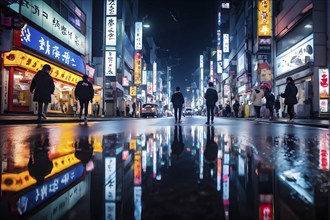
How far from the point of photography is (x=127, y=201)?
1.34 meters

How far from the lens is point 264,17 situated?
26938 millimetres

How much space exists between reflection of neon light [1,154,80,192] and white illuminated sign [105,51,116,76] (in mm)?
27969

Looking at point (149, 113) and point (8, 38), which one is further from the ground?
point (8, 38)

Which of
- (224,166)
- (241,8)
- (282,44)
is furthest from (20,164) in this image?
(241,8)

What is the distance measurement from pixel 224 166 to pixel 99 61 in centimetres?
3159

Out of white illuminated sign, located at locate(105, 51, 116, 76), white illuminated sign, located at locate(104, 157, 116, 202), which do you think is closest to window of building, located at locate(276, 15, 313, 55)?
white illuminated sign, located at locate(105, 51, 116, 76)

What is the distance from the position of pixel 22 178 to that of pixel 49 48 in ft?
57.2

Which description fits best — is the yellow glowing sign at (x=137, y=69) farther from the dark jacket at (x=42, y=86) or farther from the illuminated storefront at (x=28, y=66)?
the dark jacket at (x=42, y=86)

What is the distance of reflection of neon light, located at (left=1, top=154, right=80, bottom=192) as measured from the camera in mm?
1603

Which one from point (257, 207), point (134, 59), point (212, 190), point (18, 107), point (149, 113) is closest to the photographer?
point (257, 207)

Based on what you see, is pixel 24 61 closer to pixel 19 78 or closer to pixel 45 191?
pixel 19 78

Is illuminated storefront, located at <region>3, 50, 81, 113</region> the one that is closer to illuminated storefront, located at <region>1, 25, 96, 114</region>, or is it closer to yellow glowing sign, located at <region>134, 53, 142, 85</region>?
illuminated storefront, located at <region>1, 25, 96, 114</region>

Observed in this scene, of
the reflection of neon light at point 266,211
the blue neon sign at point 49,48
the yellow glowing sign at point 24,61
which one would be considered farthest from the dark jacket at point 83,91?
the reflection of neon light at point 266,211

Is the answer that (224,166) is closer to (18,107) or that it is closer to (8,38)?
(8,38)
